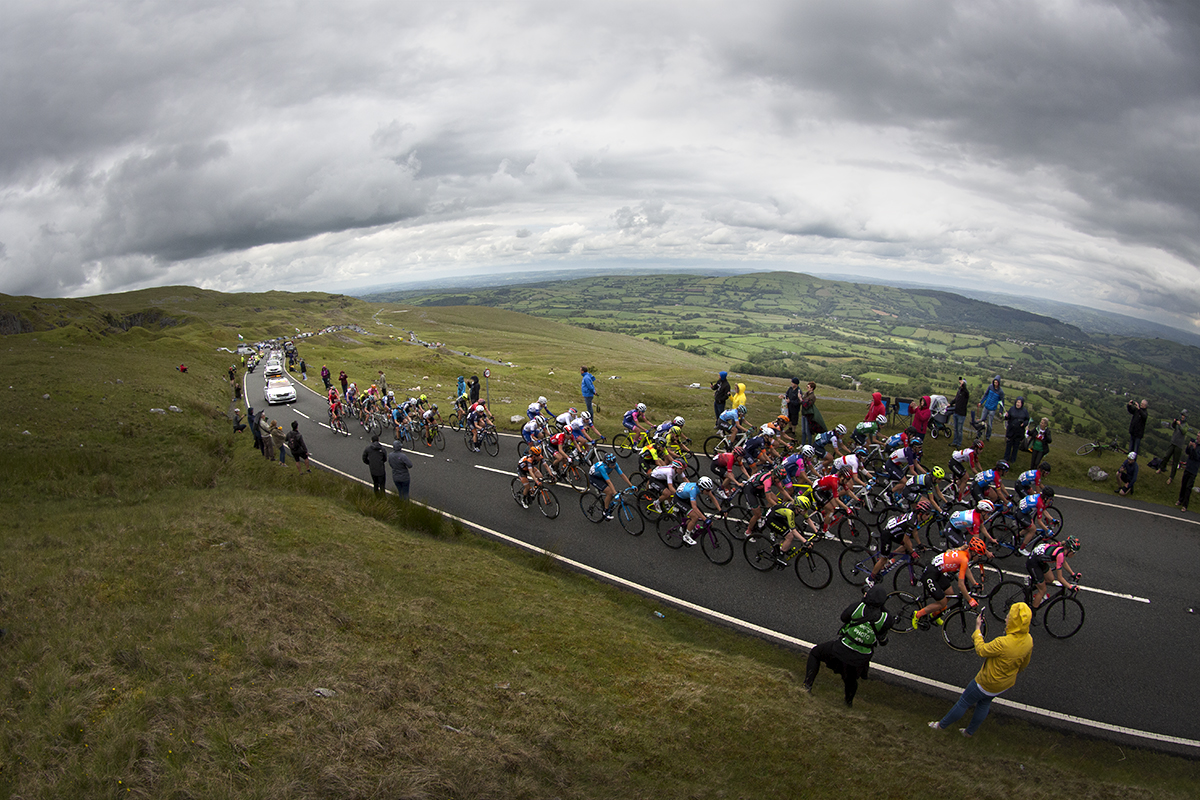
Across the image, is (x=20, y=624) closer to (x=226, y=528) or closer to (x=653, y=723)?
(x=226, y=528)

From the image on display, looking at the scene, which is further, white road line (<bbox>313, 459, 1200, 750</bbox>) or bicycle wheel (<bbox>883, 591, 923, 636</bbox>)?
bicycle wheel (<bbox>883, 591, 923, 636</bbox>)

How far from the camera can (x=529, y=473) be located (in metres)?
16.4

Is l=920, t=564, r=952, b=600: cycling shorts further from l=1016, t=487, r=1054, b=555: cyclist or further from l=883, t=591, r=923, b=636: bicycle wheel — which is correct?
l=1016, t=487, r=1054, b=555: cyclist

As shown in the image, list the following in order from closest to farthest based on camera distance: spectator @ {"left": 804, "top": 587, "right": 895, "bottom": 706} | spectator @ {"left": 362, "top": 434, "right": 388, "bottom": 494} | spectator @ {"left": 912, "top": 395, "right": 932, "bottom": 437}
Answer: spectator @ {"left": 804, "top": 587, "right": 895, "bottom": 706} < spectator @ {"left": 362, "top": 434, "right": 388, "bottom": 494} < spectator @ {"left": 912, "top": 395, "right": 932, "bottom": 437}

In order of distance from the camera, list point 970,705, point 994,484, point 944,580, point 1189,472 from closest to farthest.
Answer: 1. point 970,705
2. point 944,580
3. point 994,484
4. point 1189,472

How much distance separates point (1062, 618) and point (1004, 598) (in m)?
1.12

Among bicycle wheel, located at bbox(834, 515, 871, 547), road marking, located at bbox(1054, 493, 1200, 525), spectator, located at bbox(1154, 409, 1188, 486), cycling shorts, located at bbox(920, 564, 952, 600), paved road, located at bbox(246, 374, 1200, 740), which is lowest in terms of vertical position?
paved road, located at bbox(246, 374, 1200, 740)

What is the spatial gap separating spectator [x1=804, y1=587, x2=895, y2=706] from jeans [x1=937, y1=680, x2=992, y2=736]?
4.12 feet

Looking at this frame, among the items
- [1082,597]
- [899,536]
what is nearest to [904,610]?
[899,536]

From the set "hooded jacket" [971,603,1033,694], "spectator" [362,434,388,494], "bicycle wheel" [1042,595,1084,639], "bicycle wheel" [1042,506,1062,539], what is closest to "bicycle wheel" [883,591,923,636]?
"bicycle wheel" [1042,595,1084,639]

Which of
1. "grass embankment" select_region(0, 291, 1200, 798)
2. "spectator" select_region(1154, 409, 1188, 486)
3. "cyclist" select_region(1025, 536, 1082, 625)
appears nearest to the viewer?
"grass embankment" select_region(0, 291, 1200, 798)

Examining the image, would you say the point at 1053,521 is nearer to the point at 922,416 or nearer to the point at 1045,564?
the point at 1045,564

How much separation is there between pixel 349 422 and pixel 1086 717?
33034 millimetres

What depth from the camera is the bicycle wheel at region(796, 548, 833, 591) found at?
1210cm
